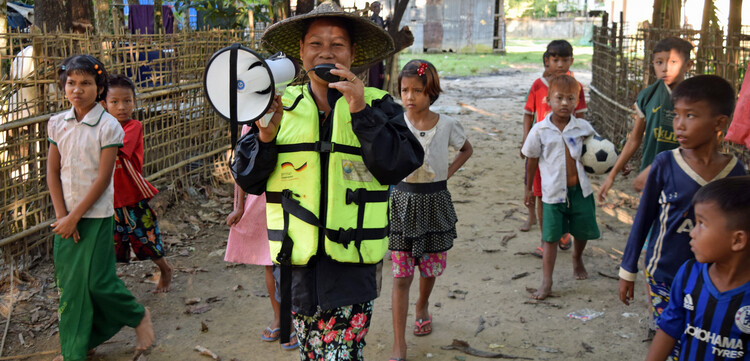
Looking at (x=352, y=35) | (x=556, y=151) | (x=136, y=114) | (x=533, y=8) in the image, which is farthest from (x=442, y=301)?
(x=533, y=8)

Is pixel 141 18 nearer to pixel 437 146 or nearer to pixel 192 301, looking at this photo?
pixel 192 301

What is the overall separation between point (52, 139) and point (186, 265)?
2.15m

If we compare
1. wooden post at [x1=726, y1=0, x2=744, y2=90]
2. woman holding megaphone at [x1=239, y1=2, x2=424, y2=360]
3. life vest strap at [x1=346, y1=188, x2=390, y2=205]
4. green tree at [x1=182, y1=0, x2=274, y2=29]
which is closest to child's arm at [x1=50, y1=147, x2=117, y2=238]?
woman holding megaphone at [x1=239, y1=2, x2=424, y2=360]

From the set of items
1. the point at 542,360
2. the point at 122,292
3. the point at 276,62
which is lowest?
the point at 542,360

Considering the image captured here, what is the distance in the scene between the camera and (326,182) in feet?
8.07

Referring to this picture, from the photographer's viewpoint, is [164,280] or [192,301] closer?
[192,301]

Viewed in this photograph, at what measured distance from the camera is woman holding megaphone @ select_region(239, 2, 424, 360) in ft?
7.97

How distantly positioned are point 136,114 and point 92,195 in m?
2.69

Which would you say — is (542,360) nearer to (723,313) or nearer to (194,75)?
(723,313)

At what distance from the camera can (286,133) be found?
→ 8.09ft

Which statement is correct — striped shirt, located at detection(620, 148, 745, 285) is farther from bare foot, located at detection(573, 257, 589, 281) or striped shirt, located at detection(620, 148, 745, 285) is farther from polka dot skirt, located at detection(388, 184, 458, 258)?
bare foot, located at detection(573, 257, 589, 281)

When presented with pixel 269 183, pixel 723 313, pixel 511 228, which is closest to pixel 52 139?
pixel 269 183

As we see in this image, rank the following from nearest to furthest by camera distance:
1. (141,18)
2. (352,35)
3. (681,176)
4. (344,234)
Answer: (344,234) → (352,35) → (681,176) → (141,18)

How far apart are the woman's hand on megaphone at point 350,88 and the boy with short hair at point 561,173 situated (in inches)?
115
